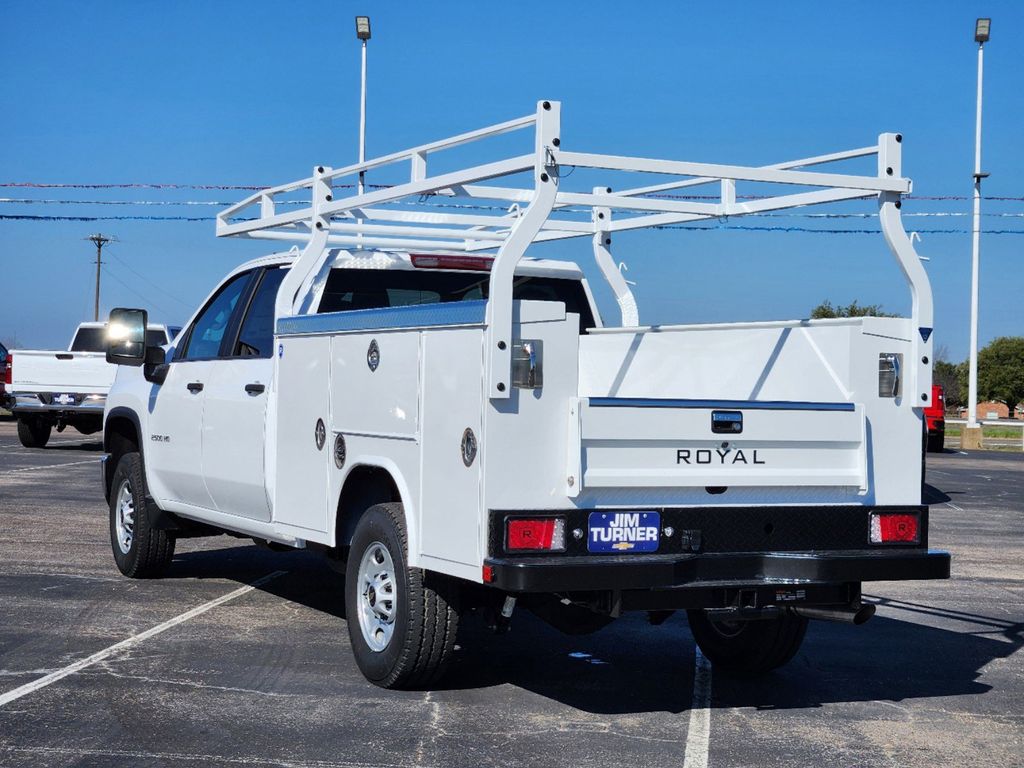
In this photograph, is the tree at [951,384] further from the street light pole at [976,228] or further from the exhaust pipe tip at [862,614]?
the exhaust pipe tip at [862,614]

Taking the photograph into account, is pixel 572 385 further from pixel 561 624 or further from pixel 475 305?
pixel 561 624

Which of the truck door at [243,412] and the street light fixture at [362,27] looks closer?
the truck door at [243,412]

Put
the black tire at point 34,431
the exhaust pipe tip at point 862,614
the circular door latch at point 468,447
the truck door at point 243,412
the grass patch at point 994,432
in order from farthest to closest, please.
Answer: the grass patch at point 994,432, the black tire at point 34,431, the truck door at point 243,412, the exhaust pipe tip at point 862,614, the circular door latch at point 468,447

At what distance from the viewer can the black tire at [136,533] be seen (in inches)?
392

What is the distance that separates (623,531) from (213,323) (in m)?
4.20

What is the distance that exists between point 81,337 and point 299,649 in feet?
66.5

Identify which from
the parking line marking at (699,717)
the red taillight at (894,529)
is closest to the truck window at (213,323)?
the parking line marking at (699,717)

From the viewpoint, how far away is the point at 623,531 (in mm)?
6012

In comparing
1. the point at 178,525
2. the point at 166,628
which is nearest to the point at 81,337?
the point at 178,525

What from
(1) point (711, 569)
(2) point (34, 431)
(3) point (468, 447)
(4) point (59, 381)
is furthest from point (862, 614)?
(2) point (34, 431)

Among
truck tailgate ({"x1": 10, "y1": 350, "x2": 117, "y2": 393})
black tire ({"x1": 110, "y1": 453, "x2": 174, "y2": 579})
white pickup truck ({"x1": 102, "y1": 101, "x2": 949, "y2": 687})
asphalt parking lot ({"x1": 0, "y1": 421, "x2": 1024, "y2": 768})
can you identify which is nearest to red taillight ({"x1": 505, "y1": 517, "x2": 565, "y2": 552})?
white pickup truck ({"x1": 102, "y1": 101, "x2": 949, "y2": 687})

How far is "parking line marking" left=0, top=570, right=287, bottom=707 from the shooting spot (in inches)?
261

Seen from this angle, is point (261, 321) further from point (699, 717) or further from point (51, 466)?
point (51, 466)

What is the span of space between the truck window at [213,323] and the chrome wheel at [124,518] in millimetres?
1209
